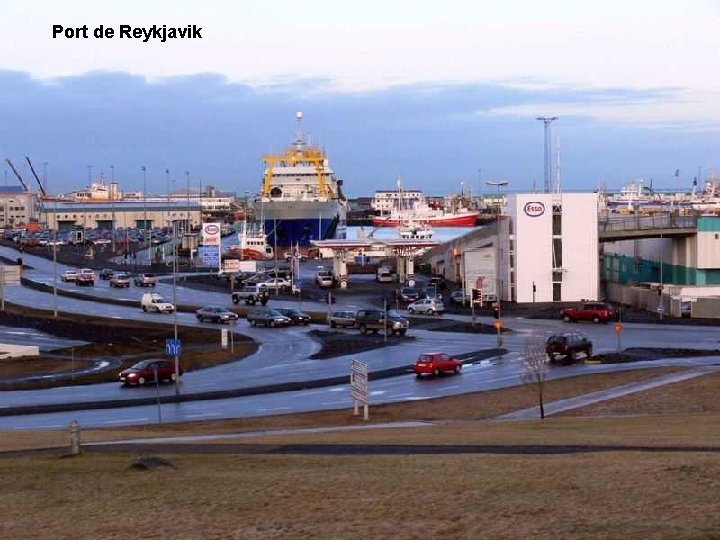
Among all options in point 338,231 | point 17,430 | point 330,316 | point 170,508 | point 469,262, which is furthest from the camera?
point 338,231

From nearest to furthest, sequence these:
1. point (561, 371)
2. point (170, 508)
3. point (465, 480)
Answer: point (170, 508)
point (465, 480)
point (561, 371)

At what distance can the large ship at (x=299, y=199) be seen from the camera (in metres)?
129

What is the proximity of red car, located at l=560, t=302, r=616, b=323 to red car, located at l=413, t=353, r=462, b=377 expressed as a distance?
18.3m

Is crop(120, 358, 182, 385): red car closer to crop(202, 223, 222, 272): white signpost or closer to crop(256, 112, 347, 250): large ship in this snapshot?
crop(202, 223, 222, 272): white signpost

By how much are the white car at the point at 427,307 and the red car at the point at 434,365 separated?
22.9m

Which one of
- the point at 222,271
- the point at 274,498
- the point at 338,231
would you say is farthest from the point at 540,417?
the point at 338,231

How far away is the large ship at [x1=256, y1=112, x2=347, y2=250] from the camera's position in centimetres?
12888

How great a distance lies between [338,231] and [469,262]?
263 feet

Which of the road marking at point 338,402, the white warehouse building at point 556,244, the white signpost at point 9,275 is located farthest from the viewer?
the white warehouse building at point 556,244

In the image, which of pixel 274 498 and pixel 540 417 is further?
pixel 540 417

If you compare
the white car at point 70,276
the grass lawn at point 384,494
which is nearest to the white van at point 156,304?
the white car at point 70,276

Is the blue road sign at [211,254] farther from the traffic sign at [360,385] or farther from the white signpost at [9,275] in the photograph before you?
the traffic sign at [360,385]

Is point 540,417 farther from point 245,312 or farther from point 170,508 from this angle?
point 245,312

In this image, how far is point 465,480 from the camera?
13.1 m
